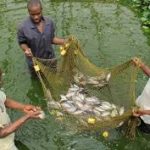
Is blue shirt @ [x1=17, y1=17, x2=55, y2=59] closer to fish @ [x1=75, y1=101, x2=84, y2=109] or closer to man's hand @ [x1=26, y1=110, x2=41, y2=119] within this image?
fish @ [x1=75, y1=101, x2=84, y2=109]

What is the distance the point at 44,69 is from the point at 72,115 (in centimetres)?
106

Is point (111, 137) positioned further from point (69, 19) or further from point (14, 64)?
point (69, 19)

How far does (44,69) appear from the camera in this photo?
21.4 feet

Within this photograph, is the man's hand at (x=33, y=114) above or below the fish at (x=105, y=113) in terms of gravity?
above

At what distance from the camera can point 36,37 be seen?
6.84 m

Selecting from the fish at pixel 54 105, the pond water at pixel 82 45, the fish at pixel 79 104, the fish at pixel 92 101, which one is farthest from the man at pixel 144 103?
the fish at pixel 54 105

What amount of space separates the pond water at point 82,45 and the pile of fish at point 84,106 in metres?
0.48

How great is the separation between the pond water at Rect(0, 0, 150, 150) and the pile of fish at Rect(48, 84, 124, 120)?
0.48 meters

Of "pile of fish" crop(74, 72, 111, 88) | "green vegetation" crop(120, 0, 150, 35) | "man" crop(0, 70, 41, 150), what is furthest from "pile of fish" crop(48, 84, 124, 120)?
"green vegetation" crop(120, 0, 150, 35)

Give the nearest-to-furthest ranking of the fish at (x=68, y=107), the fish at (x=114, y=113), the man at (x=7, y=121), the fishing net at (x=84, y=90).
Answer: the man at (x=7, y=121) → the fishing net at (x=84, y=90) → the fish at (x=114, y=113) → the fish at (x=68, y=107)

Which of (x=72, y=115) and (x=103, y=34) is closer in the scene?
(x=72, y=115)

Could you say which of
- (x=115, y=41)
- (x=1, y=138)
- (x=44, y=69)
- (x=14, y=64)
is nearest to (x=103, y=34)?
(x=115, y=41)

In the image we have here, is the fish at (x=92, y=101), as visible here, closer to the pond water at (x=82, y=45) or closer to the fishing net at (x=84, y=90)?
the fishing net at (x=84, y=90)

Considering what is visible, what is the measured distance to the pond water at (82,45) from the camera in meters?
6.32
